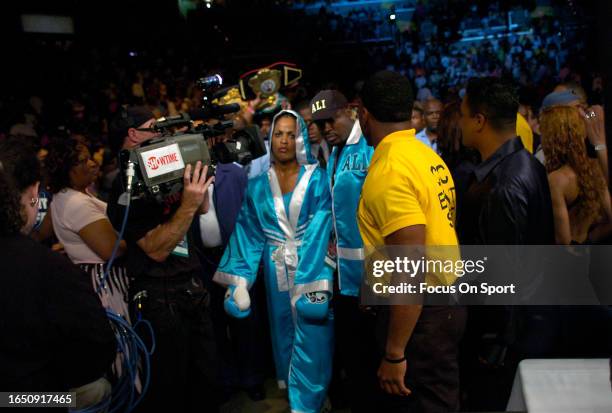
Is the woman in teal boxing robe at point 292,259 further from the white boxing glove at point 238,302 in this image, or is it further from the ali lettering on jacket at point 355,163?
the ali lettering on jacket at point 355,163

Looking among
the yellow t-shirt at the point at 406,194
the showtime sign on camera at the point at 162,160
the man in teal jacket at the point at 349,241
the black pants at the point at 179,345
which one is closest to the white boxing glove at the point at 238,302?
the black pants at the point at 179,345

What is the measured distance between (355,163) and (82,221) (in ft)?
4.20

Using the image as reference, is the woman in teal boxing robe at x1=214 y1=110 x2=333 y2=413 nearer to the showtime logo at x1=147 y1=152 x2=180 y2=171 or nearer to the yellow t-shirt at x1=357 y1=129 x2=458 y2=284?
the showtime logo at x1=147 y1=152 x2=180 y2=171

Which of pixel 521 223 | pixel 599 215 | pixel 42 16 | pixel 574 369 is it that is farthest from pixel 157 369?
pixel 42 16

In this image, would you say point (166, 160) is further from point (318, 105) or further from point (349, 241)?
point (318, 105)

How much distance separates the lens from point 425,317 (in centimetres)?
187

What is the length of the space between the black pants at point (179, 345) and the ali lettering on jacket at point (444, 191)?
3.79ft

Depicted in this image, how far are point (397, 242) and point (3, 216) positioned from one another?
1.10 meters

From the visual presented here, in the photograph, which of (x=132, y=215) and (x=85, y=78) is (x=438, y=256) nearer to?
(x=132, y=215)

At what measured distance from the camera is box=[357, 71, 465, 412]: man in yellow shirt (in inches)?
68.4

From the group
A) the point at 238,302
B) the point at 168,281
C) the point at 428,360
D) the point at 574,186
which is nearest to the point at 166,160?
the point at 168,281

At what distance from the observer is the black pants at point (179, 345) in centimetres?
237

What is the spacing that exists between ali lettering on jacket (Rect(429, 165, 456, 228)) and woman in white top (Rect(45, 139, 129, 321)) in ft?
4.72

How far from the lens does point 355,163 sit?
8.95 ft
